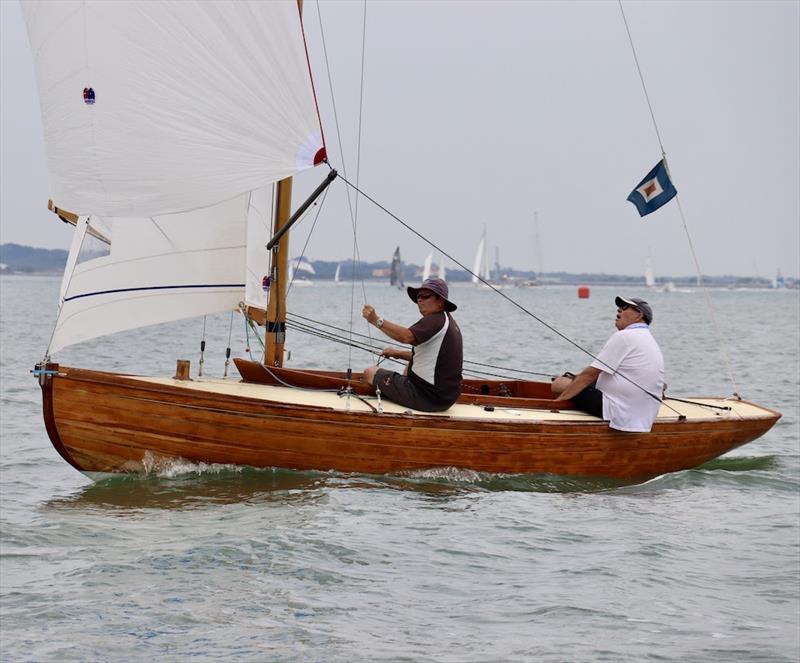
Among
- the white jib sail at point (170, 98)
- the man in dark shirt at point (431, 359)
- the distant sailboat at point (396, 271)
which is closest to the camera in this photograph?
the white jib sail at point (170, 98)

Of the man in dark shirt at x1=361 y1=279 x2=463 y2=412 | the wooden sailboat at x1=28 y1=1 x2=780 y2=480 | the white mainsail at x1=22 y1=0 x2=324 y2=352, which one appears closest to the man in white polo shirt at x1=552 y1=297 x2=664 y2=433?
the wooden sailboat at x1=28 y1=1 x2=780 y2=480

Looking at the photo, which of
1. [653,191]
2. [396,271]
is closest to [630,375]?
[653,191]

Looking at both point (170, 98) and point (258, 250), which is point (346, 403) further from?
point (170, 98)

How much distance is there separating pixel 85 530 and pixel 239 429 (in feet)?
5.66

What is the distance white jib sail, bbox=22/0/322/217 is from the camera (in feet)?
28.8

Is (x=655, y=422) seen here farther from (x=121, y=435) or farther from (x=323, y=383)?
(x=121, y=435)

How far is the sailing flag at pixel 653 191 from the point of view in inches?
501

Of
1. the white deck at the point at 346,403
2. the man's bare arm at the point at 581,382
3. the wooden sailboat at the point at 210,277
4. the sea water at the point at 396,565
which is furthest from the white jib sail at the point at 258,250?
the man's bare arm at the point at 581,382

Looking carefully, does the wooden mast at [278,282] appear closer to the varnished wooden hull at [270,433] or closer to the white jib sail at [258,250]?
the white jib sail at [258,250]

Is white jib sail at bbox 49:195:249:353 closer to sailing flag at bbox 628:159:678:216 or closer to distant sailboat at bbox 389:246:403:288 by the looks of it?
sailing flag at bbox 628:159:678:216

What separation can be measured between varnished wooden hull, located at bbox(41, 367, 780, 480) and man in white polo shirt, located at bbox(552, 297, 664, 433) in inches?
10.5

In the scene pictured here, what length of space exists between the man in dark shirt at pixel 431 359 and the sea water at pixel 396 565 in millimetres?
654

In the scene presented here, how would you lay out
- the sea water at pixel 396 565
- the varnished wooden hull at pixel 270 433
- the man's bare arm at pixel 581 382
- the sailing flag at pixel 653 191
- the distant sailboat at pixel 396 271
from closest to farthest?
1. the sea water at pixel 396 565
2. the varnished wooden hull at pixel 270 433
3. the man's bare arm at pixel 581 382
4. the sailing flag at pixel 653 191
5. the distant sailboat at pixel 396 271

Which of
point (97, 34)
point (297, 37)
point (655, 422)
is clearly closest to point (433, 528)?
point (655, 422)
